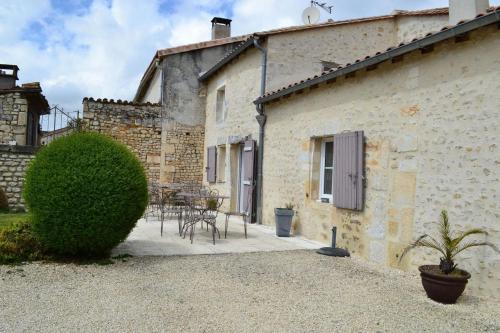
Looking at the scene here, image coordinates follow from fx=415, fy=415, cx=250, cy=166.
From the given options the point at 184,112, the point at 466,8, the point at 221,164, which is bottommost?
the point at 221,164

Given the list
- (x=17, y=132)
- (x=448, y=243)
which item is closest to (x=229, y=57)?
(x=17, y=132)

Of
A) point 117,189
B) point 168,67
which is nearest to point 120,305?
point 117,189

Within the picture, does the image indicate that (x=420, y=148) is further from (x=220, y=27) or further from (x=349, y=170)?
(x=220, y=27)

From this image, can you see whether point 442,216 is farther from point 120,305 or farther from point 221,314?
point 120,305

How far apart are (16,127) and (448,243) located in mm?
12419

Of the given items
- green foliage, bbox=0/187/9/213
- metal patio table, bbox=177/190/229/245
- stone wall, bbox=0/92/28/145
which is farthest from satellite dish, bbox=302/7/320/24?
green foliage, bbox=0/187/9/213

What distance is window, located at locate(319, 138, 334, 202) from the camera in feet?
23.5

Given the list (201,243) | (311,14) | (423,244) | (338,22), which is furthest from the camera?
(311,14)

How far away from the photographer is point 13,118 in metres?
12.4

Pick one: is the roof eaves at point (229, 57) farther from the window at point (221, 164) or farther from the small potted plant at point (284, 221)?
the small potted plant at point (284, 221)

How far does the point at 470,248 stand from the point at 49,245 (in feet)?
15.5

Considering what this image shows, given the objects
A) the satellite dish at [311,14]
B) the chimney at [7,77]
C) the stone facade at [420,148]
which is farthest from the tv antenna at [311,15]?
the chimney at [7,77]

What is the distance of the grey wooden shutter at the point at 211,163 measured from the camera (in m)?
11.8

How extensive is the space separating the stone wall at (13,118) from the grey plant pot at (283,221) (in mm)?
8950
